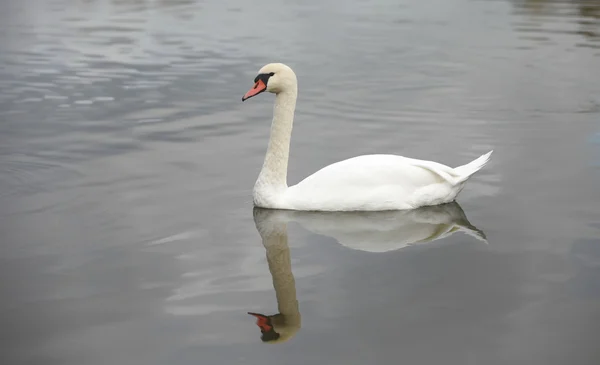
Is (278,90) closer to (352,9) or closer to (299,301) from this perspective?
(299,301)

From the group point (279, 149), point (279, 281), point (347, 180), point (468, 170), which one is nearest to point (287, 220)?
point (347, 180)

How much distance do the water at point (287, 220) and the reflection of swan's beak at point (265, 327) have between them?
0.08 m

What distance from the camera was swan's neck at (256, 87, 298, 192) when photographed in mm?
9070

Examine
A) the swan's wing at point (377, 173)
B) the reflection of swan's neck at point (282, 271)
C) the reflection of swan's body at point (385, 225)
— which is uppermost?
the swan's wing at point (377, 173)

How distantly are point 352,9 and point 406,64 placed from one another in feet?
44.2

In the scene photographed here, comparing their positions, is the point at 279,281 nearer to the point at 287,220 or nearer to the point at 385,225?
the point at 287,220

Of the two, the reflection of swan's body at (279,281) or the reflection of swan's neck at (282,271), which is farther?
the reflection of swan's neck at (282,271)

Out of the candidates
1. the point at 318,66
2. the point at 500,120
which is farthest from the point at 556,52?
the point at 500,120

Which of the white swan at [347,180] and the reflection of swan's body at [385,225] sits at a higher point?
the white swan at [347,180]

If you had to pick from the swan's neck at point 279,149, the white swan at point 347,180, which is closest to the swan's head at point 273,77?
the white swan at point 347,180

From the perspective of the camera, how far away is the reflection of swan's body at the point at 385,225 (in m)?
8.20

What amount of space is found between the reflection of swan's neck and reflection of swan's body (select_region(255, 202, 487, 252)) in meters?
0.33

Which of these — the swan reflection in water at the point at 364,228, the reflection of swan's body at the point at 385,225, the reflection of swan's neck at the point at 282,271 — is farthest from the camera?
the reflection of swan's body at the point at 385,225

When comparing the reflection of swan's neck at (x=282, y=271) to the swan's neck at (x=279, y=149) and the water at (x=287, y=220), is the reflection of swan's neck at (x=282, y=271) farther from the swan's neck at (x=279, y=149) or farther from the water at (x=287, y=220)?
the swan's neck at (x=279, y=149)
